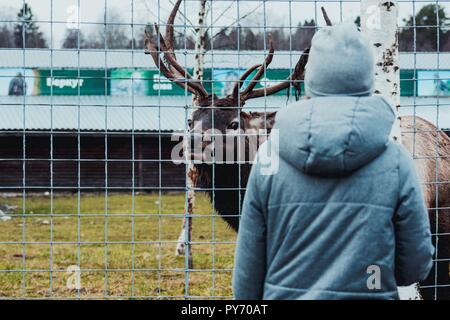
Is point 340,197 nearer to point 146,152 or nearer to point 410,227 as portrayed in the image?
point 410,227

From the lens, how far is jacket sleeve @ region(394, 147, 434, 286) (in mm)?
2529

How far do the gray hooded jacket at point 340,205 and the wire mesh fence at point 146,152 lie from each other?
179 cm

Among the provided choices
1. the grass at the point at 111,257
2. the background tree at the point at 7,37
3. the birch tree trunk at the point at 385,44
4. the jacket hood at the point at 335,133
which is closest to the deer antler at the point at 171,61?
the grass at the point at 111,257

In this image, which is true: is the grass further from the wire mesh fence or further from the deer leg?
the deer leg

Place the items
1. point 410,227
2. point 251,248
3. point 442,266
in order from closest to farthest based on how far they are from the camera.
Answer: point 410,227, point 251,248, point 442,266

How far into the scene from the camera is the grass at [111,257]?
4703 millimetres

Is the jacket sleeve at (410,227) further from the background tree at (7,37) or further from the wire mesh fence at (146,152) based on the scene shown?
the background tree at (7,37)

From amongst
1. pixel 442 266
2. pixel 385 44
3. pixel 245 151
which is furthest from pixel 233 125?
pixel 385 44

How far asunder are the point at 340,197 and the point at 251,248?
0.40m

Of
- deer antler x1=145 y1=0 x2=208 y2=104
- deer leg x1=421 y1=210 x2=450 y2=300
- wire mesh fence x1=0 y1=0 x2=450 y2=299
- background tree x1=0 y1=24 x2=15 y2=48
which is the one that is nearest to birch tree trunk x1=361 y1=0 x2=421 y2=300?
wire mesh fence x1=0 y1=0 x2=450 y2=299

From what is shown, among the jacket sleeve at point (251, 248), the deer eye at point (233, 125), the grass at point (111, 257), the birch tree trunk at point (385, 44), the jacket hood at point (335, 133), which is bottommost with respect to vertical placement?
the grass at point (111, 257)

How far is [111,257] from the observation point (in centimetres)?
975

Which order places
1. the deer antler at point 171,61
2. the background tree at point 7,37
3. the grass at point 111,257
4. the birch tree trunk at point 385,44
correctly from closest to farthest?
the birch tree trunk at point 385,44 → the grass at point 111,257 → the deer antler at point 171,61 → the background tree at point 7,37
